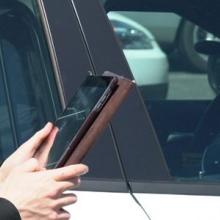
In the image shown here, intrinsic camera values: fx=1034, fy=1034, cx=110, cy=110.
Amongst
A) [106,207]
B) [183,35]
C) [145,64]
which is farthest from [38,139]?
[183,35]

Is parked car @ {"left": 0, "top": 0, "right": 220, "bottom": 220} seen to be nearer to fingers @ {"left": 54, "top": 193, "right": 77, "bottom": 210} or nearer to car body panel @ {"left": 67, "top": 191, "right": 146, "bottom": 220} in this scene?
car body panel @ {"left": 67, "top": 191, "right": 146, "bottom": 220}

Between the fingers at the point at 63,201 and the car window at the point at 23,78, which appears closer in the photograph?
the fingers at the point at 63,201

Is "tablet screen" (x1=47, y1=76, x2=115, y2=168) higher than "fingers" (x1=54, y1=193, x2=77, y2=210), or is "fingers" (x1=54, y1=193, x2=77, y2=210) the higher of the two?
"tablet screen" (x1=47, y1=76, x2=115, y2=168)

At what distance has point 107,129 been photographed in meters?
2.30

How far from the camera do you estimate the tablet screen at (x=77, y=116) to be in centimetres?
189

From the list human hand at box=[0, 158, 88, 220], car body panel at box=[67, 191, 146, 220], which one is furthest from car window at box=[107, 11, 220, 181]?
human hand at box=[0, 158, 88, 220]

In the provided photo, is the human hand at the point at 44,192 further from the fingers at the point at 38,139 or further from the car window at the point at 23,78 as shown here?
the car window at the point at 23,78

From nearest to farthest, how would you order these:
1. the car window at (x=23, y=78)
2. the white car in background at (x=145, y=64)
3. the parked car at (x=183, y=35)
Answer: the car window at (x=23, y=78) < the white car in background at (x=145, y=64) < the parked car at (x=183, y=35)

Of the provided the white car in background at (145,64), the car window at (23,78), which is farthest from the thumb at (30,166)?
the white car in background at (145,64)

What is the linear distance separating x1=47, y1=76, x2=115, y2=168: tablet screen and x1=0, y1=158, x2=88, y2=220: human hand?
0.20ft

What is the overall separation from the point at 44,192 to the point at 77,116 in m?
0.17

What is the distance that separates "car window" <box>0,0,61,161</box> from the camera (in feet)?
7.82

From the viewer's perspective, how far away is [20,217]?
6.06 feet

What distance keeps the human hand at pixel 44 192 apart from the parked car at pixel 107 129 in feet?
1.28
